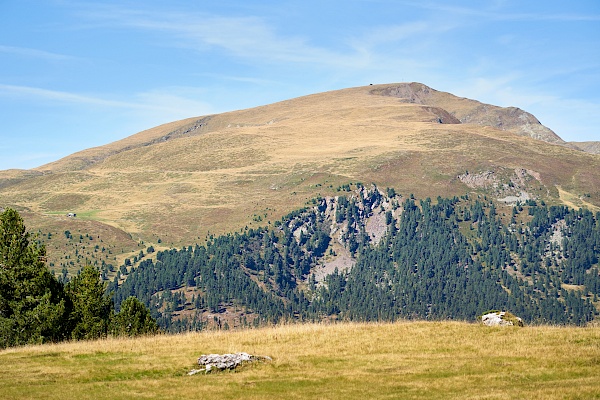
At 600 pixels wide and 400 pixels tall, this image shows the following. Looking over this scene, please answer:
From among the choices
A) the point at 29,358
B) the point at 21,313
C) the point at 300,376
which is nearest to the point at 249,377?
the point at 300,376

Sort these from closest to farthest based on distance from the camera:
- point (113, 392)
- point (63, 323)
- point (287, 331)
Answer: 1. point (113, 392)
2. point (287, 331)
3. point (63, 323)

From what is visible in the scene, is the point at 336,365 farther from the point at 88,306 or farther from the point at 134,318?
the point at 134,318

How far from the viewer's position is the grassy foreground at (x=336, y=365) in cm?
2605

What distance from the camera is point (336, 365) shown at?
31125mm

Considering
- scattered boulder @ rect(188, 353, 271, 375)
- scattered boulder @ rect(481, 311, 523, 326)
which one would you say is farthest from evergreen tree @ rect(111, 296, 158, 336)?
scattered boulder @ rect(481, 311, 523, 326)

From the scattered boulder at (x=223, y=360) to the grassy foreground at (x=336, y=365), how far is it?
0.56 m

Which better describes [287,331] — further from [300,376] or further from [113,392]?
[113,392]

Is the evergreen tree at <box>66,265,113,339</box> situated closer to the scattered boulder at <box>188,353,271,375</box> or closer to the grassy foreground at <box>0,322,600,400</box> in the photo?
the grassy foreground at <box>0,322,600,400</box>

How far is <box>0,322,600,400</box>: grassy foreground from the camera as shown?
26047 millimetres

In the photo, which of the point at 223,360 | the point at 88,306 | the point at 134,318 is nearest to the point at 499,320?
the point at 223,360

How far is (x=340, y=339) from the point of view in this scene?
37094 mm

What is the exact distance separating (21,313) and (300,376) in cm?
2571

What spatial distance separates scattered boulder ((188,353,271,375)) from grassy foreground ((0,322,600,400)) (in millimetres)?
559

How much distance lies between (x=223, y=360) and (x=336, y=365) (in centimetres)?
551
